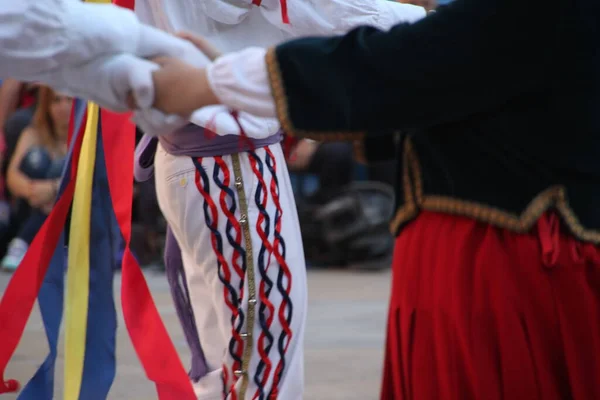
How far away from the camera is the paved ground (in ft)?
12.7

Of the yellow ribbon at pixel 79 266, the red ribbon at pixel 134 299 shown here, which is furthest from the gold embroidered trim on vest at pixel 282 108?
the yellow ribbon at pixel 79 266

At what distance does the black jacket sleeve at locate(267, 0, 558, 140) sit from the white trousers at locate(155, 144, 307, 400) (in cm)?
97

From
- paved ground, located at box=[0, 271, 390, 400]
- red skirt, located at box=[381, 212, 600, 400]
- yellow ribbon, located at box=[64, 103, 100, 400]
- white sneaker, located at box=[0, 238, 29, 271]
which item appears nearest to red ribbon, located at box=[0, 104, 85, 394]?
yellow ribbon, located at box=[64, 103, 100, 400]

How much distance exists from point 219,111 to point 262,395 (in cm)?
72

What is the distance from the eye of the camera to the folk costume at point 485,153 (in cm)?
146

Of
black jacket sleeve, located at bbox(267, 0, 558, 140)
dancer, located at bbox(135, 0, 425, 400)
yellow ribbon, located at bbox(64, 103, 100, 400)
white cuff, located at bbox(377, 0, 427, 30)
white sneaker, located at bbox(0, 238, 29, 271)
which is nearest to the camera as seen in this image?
black jacket sleeve, located at bbox(267, 0, 558, 140)

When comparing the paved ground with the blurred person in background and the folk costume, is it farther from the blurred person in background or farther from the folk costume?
the folk costume

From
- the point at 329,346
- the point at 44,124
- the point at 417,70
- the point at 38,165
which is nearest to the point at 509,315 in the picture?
the point at 417,70

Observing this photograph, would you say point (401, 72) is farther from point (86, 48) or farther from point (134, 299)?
point (134, 299)

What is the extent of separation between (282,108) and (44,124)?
575cm

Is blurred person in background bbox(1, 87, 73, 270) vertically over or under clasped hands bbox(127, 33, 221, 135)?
under

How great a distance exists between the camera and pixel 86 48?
1509 mm

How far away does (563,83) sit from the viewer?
1483 mm

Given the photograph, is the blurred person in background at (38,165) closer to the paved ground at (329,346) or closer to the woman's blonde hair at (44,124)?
the woman's blonde hair at (44,124)
